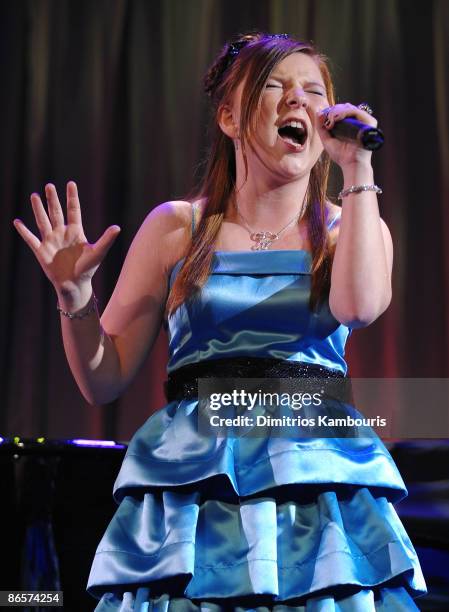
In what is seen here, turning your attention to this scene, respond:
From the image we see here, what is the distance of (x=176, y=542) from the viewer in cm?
98

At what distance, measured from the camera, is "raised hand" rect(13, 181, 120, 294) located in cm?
116

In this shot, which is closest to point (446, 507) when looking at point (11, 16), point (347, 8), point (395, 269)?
point (395, 269)

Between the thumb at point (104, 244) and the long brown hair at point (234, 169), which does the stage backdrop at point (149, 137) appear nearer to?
the long brown hair at point (234, 169)

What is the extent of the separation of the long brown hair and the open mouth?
5cm

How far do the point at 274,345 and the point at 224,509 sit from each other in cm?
23

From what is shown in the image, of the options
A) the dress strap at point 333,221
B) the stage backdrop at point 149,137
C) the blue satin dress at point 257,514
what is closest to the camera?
the blue satin dress at point 257,514

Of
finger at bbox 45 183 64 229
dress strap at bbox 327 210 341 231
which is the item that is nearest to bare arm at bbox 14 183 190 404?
finger at bbox 45 183 64 229

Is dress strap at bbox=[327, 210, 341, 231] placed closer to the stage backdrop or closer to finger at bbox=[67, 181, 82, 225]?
finger at bbox=[67, 181, 82, 225]

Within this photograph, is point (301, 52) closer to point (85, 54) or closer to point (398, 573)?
point (398, 573)

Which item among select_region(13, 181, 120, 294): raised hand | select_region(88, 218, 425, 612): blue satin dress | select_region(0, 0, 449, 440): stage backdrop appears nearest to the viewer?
select_region(88, 218, 425, 612): blue satin dress

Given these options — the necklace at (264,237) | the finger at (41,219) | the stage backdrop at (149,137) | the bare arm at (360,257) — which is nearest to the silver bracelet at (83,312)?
the finger at (41,219)

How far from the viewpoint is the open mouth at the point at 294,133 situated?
1210 mm

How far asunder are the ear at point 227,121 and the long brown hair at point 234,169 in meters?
0.01

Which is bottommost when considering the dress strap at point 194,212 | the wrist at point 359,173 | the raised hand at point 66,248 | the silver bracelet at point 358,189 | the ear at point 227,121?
the raised hand at point 66,248
